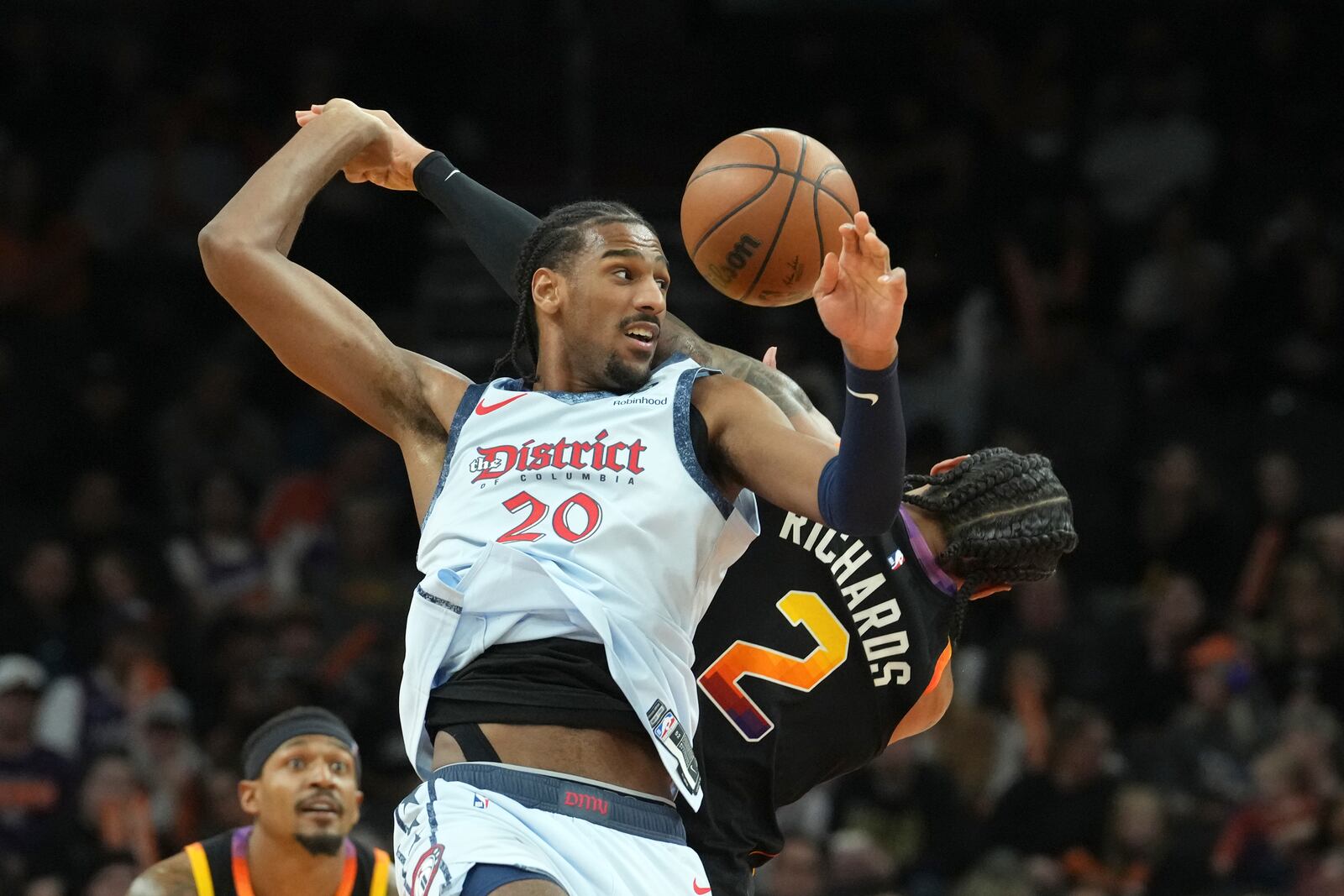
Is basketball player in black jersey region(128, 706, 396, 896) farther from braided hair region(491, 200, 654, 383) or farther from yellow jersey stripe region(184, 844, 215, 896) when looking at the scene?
braided hair region(491, 200, 654, 383)

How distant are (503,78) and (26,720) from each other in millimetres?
6369

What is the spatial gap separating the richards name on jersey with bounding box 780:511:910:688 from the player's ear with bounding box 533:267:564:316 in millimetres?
890

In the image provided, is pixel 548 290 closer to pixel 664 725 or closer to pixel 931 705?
pixel 664 725

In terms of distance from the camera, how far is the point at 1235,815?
9047 millimetres

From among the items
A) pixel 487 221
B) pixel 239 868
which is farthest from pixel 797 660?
pixel 239 868

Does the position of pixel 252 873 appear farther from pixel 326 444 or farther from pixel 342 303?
pixel 326 444

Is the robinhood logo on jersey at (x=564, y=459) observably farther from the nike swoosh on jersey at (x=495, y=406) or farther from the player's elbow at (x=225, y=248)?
the player's elbow at (x=225, y=248)

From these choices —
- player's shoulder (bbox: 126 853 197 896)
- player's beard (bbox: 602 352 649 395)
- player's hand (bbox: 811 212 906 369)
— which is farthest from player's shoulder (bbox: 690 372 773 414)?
player's shoulder (bbox: 126 853 197 896)

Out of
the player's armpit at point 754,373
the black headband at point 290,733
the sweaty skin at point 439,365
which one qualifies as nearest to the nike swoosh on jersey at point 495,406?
the sweaty skin at point 439,365

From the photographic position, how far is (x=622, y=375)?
4215 mm

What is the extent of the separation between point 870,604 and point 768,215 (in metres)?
1.07

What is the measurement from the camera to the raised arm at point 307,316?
432 cm

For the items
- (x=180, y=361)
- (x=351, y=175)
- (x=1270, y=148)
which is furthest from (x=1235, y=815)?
(x=180, y=361)

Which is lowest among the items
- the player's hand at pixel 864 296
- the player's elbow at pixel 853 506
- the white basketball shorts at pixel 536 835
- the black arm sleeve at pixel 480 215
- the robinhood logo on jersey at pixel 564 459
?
the white basketball shorts at pixel 536 835
